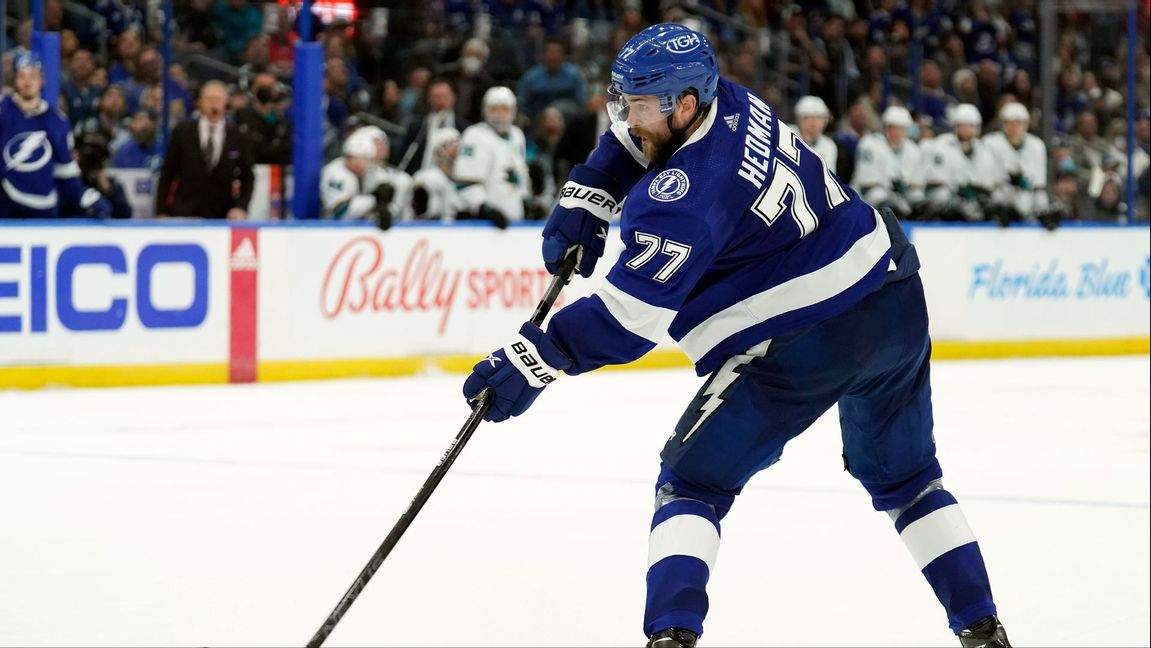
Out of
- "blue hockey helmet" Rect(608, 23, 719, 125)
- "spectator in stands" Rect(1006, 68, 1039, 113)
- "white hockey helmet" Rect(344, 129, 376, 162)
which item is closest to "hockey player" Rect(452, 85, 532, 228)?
"white hockey helmet" Rect(344, 129, 376, 162)

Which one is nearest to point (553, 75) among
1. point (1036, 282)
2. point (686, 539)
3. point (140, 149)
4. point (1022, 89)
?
point (140, 149)

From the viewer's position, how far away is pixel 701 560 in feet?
9.88

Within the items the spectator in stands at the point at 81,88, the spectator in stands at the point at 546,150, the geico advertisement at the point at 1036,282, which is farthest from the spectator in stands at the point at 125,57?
the geico advertisement at the point at 1036,282

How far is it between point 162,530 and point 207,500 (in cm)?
51

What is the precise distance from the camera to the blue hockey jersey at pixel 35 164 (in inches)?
331

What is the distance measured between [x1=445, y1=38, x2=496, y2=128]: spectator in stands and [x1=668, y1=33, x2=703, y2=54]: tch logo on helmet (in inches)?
311

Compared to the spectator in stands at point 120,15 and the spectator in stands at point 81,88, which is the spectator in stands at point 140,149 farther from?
the spectator in stands at point 120,15

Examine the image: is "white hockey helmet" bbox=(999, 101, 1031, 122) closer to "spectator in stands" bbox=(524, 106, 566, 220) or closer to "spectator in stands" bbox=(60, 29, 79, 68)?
"spectator in stands" bbox=(524, 106, 566, 220)

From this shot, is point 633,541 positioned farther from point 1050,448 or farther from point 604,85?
point 604,85

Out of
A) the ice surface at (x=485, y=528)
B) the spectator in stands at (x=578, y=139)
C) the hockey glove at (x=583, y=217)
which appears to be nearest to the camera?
the hockey glove at (x=583, y=217)

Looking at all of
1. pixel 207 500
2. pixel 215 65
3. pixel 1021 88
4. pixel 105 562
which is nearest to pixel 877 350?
pixel 105 562

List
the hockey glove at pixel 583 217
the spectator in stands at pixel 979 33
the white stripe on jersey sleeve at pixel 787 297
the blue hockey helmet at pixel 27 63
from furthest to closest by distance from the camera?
the spectator in stands at pixel 979 33, the blue hockey helmet at pixel 27 63, the hockey glove at pixel 583 217, the white stripe on jersey sleeve at pixel 787 297

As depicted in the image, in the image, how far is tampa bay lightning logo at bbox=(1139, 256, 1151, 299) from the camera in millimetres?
11289

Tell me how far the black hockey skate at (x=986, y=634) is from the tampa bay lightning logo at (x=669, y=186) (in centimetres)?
112
